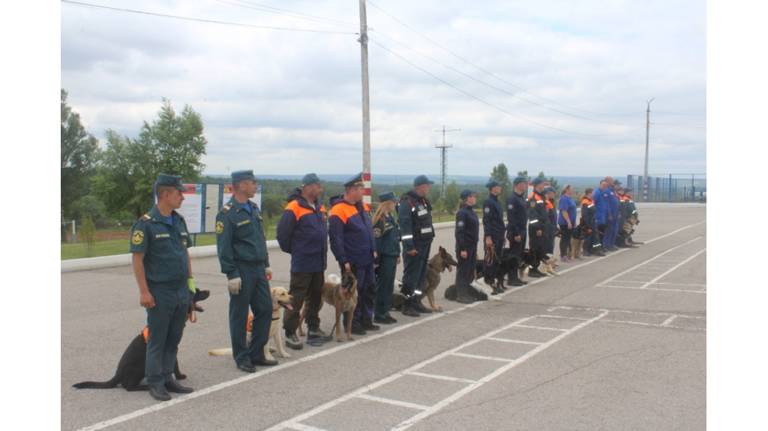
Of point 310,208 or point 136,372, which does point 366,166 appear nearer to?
point 310,208

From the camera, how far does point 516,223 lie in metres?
12.5

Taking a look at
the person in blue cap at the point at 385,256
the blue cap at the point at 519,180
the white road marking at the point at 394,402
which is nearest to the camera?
the white road marking at the point at 394,402

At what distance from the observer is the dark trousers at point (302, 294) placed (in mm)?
7598

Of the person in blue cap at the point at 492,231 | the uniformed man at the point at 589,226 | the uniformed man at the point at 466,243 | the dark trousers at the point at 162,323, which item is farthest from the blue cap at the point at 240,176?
the uniformed man at the point at 589,226

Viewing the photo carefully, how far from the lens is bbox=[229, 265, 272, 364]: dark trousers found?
21.6ft

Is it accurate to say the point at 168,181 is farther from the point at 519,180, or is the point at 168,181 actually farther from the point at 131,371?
the point at 519,180

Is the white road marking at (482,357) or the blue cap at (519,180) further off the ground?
the blue cap at (519,180)

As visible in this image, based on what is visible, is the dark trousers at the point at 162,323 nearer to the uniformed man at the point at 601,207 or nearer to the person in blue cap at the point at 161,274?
the person in blue cap at the point at 161,274

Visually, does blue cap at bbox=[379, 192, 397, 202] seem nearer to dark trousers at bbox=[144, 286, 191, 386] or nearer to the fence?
dark trousers at bbox=[144, 286, 191, 386]

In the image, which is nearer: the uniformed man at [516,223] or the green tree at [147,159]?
the uniformed man at [516,223]

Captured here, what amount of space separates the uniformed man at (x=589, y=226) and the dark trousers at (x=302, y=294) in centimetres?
1106

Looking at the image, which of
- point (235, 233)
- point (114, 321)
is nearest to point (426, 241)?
point (235, 233)

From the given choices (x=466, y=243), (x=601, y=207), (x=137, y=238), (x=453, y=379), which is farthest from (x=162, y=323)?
(x=601, y=207)

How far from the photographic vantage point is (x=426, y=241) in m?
9.64
